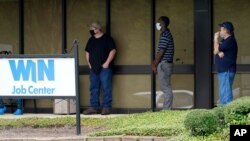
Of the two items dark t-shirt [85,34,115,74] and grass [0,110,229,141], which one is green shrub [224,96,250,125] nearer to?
grass [0,110,229,141]

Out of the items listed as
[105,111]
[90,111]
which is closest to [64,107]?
[90,111]

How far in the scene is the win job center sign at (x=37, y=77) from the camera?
35.7 feet

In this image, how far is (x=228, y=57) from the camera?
12.8 metres

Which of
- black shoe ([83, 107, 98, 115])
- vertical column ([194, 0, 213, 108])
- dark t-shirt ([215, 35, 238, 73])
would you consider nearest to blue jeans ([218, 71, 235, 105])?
dark t-shirt ([215, 35, 238, 73])

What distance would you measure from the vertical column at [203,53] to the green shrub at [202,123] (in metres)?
4.85

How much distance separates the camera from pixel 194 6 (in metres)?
13.9

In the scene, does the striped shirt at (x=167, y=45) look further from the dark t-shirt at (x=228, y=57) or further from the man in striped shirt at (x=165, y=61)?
the dark t-shirt at (x=228, y=57)

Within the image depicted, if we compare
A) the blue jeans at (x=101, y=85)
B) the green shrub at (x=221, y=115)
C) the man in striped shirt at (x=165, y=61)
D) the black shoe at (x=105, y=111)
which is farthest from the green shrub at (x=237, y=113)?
the blue jeans at (x=101, y=85)

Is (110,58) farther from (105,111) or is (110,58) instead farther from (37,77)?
(37,77)

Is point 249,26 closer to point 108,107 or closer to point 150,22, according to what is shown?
point 150,22

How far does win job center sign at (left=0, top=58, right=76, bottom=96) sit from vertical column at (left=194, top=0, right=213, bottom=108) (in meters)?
3.99

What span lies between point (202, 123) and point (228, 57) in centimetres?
417

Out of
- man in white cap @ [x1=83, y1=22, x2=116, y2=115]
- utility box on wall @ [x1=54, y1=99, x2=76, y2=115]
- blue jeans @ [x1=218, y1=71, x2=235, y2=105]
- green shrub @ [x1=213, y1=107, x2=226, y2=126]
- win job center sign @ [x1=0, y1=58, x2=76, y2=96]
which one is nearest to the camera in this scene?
green shrub @ [x1=213, y1=107, x2=226, y2=126]

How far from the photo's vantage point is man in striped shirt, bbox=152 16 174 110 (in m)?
13.6
